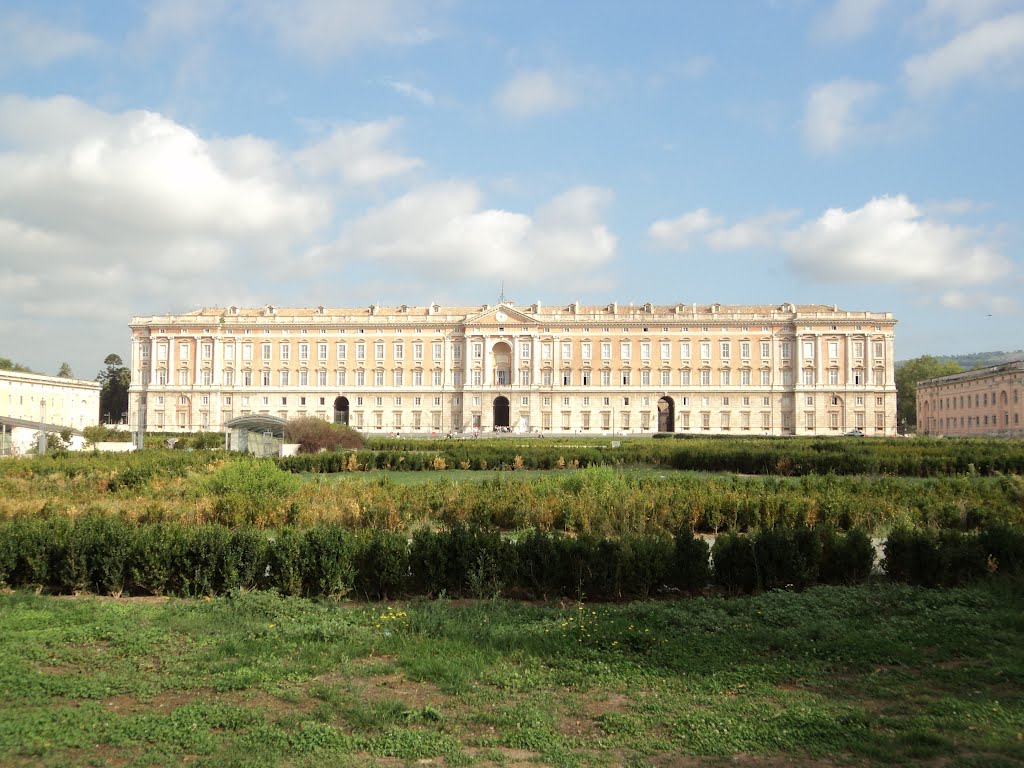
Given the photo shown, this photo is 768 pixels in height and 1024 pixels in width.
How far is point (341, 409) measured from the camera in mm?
72500

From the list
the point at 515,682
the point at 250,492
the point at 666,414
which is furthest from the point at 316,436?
the point at 666,414

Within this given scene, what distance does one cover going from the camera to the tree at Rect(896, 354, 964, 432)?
92.0m

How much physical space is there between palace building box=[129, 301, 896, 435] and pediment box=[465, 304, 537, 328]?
0.39 ft

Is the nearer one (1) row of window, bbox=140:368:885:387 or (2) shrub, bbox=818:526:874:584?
(2) shrub, bbox=818:526:874:584

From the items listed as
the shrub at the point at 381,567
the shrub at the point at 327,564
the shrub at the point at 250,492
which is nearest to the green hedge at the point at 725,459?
the shrub at the point at 250,492

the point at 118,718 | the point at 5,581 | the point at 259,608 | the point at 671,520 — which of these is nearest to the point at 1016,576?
the point at 671,520

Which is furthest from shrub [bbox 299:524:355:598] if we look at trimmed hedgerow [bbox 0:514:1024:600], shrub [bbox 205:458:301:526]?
shrub [bbox 205:458:301:526]

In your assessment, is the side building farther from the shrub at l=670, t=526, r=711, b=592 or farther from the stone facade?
the stone facade

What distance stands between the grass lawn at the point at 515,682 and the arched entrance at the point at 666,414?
62080mm

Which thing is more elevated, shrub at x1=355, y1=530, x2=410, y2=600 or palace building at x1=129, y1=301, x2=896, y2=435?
palace building at x1=129, y1=301, x2=896, y2=435

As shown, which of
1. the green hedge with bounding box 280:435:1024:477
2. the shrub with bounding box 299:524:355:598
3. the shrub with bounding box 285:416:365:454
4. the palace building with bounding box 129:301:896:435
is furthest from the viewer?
the palace building with bounding box 129:301:896:435

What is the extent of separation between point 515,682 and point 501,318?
64019 millimetres

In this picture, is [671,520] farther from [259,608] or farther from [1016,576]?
[259,608]

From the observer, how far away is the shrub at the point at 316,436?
38.3m
